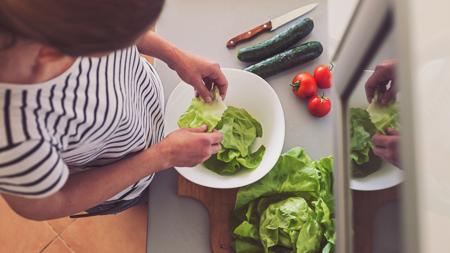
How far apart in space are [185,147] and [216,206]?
287 millimetres

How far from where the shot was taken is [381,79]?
2.02 ft

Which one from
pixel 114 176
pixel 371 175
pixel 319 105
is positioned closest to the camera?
pixel 371 175

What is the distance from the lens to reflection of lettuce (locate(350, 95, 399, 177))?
0.60 meters

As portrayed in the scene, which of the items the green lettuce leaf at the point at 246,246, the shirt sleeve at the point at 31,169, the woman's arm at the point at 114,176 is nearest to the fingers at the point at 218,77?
the woman's arm at the point at 114,176

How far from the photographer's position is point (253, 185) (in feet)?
3.74

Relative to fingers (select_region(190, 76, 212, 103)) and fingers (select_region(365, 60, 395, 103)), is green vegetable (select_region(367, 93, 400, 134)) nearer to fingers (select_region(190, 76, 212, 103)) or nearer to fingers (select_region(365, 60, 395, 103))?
fingers (select_region(365, 60, 395, 103))

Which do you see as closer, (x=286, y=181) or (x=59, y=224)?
(x=286, y=181)

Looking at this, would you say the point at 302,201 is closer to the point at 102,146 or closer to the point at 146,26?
the point at 102,146

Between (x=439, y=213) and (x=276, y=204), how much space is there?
0.67 metres

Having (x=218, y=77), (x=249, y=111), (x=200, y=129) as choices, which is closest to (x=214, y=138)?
(x=200, y=129)

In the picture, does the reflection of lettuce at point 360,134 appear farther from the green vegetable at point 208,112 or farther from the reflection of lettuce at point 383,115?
the green vegetable at point 208,112

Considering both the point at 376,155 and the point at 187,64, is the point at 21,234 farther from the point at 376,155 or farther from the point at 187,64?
the point at 376,155

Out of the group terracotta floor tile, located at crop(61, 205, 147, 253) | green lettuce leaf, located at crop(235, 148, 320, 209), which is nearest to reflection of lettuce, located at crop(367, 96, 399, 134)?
green lettuce leaf, located at crop(235, 148, 320, 209)

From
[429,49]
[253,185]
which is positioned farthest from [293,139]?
[429,49]
